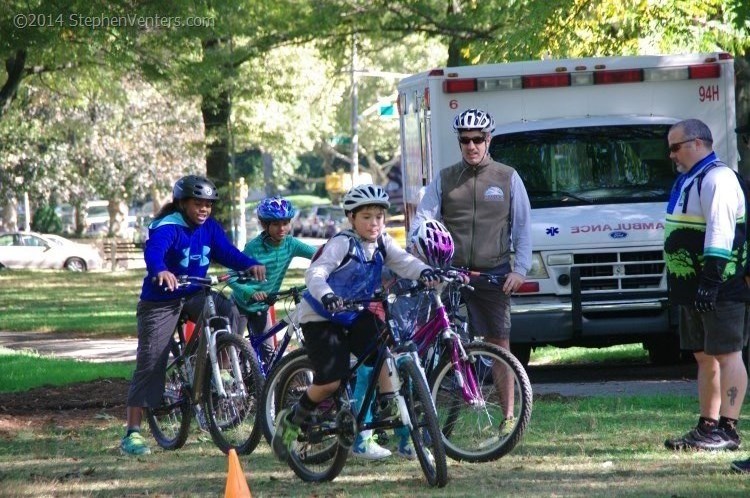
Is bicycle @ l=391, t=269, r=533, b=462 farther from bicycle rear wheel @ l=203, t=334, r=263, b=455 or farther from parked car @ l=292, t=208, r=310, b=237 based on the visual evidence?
parked car @ l=292, t=208, r=310, b=237

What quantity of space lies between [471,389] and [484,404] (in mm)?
108

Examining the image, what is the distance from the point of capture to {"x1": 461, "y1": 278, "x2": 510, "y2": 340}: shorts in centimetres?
903

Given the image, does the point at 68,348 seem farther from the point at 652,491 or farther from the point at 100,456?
the point at 652,491

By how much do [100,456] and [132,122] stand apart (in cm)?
4501

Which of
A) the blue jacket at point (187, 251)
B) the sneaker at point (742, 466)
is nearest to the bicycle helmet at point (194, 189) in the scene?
the blue jacket at point (187, 251)

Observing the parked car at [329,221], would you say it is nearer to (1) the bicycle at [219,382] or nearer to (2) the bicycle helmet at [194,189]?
(1) the bicycle at [219,382]

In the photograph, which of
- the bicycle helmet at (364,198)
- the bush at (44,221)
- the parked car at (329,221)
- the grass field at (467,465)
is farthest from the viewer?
the bush at (44,221)

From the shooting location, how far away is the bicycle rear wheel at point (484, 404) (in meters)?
7.89

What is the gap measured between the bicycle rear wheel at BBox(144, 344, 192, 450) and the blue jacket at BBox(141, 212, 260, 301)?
0.45 m

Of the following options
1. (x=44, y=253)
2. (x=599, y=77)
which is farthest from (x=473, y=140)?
(x=44, y=253)

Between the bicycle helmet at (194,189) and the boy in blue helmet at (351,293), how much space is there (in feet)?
4.64

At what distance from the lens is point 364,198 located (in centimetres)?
752

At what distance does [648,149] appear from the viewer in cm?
1270

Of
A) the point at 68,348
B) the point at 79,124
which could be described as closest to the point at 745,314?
the point at 68,348
